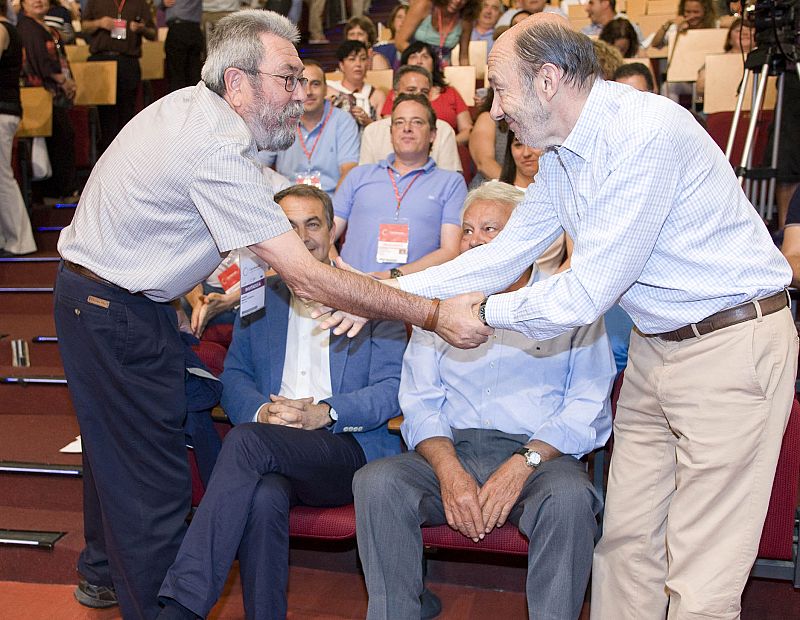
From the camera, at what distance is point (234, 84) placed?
7.82 feet

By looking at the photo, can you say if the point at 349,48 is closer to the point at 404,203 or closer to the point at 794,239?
the point at 404,203

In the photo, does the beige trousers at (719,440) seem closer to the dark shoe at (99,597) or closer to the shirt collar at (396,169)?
the dark shoe at (99,597)

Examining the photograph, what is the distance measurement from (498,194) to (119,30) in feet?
16.1

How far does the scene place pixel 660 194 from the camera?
6.19 ft

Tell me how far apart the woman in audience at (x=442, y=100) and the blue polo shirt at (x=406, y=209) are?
4.51ft

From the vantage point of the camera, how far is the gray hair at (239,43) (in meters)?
2.35

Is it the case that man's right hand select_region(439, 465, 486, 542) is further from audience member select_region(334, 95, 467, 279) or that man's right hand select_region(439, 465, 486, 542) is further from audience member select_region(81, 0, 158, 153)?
Result: audience member select_region(81, 0, 158, 153)

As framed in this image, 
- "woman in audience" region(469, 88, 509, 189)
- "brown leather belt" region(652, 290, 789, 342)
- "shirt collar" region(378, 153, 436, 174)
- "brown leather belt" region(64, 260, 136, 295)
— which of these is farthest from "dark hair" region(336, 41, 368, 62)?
"brown leather belt" region(652, 290, 789, 342)

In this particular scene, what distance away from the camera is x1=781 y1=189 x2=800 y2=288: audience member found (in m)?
2.90

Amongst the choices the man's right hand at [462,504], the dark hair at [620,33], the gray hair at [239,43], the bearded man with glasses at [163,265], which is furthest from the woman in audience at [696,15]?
the man's right hand at [462,504]

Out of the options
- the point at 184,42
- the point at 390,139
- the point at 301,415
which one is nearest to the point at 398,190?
the point at 390,139

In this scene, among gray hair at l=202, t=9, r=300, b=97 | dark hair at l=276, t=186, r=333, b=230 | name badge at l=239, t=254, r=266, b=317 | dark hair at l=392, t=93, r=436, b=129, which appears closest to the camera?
gray hair at l=202, t=9, r=300, b=97

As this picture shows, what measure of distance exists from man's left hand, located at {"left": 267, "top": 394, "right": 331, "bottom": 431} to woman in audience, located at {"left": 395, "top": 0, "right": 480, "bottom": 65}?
15.2ft

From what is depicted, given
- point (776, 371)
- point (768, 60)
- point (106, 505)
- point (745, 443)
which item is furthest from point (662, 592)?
point (768, 60)
